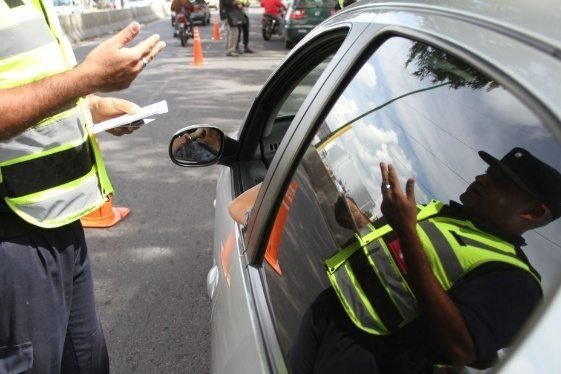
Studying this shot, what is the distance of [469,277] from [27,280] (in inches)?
51.1

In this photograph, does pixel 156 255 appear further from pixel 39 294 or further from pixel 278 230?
pixel 278 230

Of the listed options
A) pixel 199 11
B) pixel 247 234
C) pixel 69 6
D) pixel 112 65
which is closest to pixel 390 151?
pixel 247 234

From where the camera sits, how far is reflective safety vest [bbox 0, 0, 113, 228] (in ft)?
4.58

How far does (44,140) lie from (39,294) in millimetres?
486

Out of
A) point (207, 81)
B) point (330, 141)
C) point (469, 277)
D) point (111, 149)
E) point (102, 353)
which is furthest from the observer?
point (207, 81)

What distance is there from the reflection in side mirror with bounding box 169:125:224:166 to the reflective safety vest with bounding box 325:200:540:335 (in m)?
1.23

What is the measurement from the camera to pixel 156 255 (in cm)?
369

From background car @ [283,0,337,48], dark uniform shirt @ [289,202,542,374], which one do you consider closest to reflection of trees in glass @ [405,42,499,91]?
dark uniform shirt @ [289,202,542,374]

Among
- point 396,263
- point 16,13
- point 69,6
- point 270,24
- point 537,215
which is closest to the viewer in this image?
point 537,215

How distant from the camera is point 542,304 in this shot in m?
0.64

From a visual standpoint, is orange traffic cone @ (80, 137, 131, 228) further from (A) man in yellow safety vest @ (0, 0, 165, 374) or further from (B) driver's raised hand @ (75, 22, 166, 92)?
(B) driver's raised hand @ (75, 22, 166, 92)

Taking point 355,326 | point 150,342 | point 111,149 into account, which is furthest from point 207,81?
point 355,326

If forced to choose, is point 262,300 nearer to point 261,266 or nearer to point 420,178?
point 261,266

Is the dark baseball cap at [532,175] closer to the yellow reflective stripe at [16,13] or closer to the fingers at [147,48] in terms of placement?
the fingers at [147,48]
